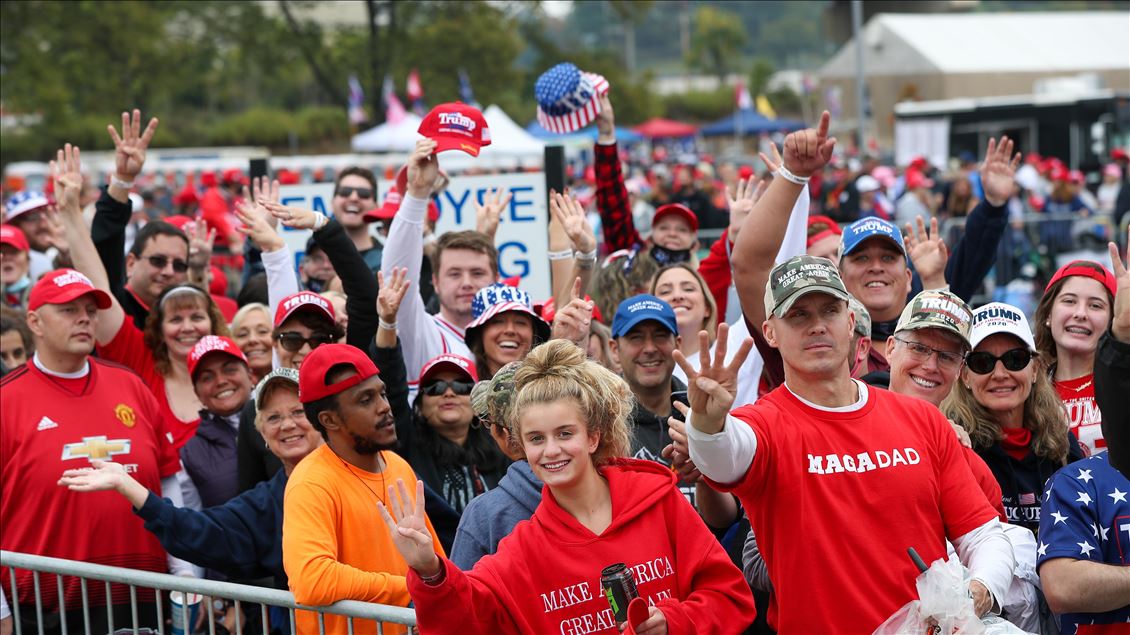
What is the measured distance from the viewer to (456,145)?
5941 millimetres

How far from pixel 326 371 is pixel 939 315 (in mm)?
2049

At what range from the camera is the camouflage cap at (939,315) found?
417 centimetres

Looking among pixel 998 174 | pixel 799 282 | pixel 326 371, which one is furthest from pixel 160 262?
pixel 799 282

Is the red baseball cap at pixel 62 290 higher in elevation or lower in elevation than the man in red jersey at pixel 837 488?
higher

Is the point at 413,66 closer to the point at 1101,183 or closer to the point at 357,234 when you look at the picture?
the point at 1101,183

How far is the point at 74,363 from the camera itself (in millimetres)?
5609

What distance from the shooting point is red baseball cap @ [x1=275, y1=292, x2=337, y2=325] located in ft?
18.8

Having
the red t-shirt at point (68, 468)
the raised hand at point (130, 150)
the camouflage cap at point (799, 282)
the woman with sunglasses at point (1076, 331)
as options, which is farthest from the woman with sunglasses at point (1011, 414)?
the raised hand at point (130, 150)

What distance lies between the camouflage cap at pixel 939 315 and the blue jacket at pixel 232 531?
2.39 metres

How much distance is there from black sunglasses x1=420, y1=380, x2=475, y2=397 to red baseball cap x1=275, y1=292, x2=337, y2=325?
2.79 feet

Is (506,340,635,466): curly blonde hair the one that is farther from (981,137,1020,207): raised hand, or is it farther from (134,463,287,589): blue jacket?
(981,137,1020,207): raised hand

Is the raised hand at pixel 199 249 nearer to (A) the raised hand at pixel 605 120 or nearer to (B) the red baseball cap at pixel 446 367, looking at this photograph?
(A) the raised hand at pixel 605 120

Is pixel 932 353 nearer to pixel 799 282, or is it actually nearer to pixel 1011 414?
pixel 1011 414

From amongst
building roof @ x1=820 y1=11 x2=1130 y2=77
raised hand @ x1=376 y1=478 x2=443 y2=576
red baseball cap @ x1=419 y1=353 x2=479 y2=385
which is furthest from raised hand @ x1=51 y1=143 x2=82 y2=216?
building roof @ x1=820 y1=11 x2=1130 y2=77
